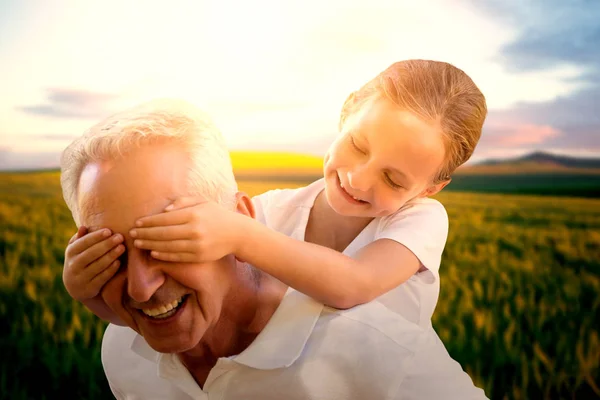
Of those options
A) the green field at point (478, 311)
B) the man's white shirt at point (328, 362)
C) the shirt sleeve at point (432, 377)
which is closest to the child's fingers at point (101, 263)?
the man's white shirt at point (328, 362)

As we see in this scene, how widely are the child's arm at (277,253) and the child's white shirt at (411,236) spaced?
0.06 metres

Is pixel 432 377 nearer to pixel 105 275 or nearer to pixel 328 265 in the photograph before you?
pixel 328 265

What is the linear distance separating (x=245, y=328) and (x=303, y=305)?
A: 14 centimetres

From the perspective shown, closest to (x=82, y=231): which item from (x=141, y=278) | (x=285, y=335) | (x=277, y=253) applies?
(x=141, y=278)

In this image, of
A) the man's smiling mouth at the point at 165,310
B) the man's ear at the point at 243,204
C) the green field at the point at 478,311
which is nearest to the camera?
the man's smiling mouth at the point at 165,310

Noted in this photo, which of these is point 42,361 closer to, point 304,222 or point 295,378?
point 304,222

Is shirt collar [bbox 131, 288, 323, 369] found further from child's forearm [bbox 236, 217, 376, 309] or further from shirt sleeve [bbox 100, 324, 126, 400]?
shirt sleeve [bbox 100, 324, 126, 400]

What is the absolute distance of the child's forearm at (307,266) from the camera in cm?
140

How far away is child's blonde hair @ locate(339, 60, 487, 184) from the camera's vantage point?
5.93 ft

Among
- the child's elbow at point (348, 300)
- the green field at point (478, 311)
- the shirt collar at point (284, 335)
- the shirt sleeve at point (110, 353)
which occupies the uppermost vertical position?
the child's elbow at point (348, 300)

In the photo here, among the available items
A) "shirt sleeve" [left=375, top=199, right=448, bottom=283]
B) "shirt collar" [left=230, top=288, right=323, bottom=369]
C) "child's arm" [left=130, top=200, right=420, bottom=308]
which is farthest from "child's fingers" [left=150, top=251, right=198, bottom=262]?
"shirt sleeve" [left=375, top=199, right=448, bottom=283]

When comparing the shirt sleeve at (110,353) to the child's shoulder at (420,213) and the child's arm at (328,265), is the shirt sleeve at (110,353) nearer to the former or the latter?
the child's arm at (328,265)

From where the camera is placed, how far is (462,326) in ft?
10.1

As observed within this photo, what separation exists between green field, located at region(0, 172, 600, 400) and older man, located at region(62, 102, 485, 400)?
3.74 feet
